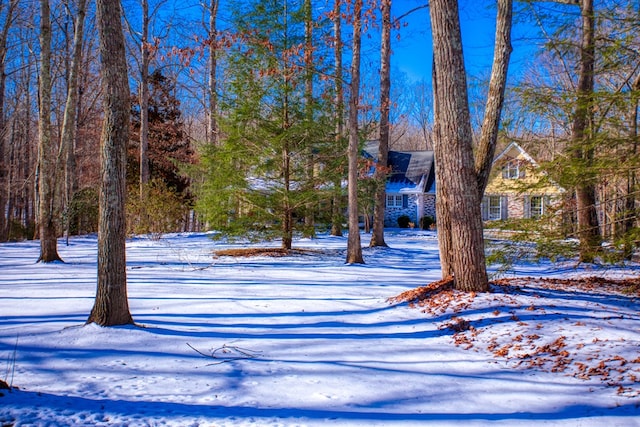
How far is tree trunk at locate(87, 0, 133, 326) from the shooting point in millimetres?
4703

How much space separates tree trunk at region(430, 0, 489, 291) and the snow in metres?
0.47

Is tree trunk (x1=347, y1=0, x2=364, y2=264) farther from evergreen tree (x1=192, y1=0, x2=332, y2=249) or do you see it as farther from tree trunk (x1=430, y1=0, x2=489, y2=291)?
tree trunk (x1=430, y1=0, x2=489, y2=291)

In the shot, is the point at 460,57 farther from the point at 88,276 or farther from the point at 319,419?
the point at 88,276

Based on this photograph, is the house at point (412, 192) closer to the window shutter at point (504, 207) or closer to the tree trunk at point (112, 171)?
the window shutter at point (504, 207)

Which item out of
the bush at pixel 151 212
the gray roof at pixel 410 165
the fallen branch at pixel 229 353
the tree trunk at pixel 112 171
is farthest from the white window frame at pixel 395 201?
the fallen branch at pixel 229 353

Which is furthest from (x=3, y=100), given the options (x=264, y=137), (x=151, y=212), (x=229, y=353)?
(x=229, y=353)

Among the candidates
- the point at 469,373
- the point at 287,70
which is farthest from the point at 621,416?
the point at 287,70

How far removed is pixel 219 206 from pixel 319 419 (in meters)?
9.97

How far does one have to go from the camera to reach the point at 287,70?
1095cm

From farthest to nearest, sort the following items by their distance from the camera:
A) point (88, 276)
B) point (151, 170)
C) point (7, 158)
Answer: point (7, 158) < point (151, 170) < point (88, 276)

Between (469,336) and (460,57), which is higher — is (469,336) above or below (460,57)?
below

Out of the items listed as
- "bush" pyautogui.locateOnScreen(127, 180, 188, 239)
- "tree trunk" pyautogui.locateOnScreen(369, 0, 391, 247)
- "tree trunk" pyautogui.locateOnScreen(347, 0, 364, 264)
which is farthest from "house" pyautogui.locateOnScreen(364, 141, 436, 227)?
"tree trunk" pyautogui.locateOnScreen(347, 0, 364, 264)

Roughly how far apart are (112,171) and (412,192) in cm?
2527

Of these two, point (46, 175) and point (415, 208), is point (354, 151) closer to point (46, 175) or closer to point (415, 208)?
point (46, 175)
